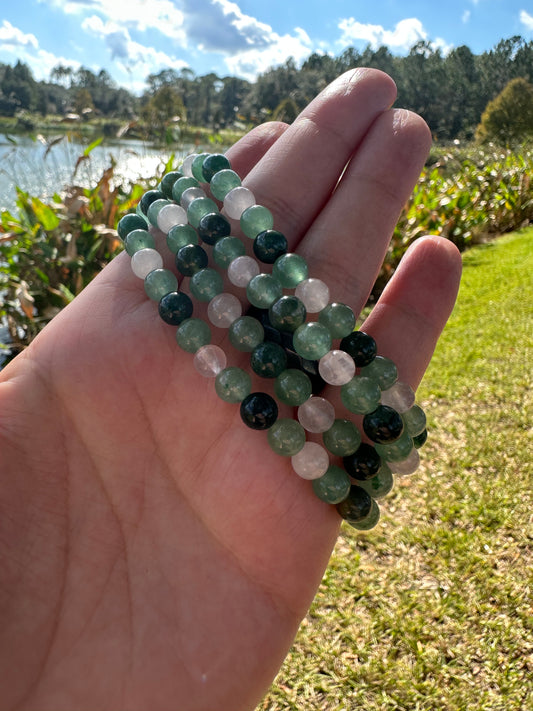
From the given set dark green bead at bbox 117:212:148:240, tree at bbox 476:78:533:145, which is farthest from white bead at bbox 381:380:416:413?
tree at bbox 476:78:533:145

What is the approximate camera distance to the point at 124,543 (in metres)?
1.13

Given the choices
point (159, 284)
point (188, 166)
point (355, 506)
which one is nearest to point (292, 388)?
point (355, 506)

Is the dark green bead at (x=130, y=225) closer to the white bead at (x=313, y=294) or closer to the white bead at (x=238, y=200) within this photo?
→ the white bead at (x=238, y=200)

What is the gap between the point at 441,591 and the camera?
1967mm

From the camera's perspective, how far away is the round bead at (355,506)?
3.76 feet

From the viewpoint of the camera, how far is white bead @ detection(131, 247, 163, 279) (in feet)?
4.13

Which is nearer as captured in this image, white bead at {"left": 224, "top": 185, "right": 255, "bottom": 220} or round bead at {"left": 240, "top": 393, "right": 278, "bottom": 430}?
round bead at {"left": 240, "top": 393, "right": 278, "bottom": 430}

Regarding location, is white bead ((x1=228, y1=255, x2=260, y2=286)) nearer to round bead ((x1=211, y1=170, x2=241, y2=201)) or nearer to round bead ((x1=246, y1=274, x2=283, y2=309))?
round bead ((x1=246, y1=274, x2=283, y2=309))

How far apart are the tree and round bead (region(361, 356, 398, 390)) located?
1518 centimetres

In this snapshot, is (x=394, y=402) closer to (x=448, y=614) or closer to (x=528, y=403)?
(x=448, y=614)

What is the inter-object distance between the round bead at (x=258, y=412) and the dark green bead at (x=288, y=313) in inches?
6.6

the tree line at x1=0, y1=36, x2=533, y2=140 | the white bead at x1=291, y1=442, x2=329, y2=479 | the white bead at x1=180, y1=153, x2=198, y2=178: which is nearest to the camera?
the white bead at x1=291, y1=442, x2=329, y2=479

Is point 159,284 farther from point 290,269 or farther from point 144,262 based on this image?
point 290,269

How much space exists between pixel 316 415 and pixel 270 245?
0.40 m
